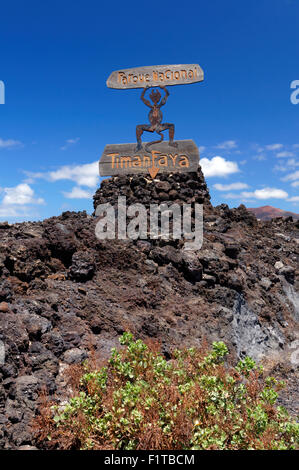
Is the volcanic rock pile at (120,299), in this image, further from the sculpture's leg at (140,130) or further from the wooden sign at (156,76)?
the wooden sign at (156,76)

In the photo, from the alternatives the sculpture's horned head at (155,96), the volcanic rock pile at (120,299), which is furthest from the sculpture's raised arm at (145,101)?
the volcanic rock pile at (120,299)

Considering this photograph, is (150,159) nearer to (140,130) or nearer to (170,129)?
(140,130)

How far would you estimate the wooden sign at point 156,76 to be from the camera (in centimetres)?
928

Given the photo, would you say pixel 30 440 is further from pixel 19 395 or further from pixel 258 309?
pixel 258 309

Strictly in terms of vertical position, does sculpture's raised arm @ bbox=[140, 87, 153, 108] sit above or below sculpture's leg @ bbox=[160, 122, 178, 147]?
above

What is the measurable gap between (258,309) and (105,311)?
4229mm

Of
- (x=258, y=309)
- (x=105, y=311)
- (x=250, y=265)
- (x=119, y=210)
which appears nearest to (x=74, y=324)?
(x=105, y=311)

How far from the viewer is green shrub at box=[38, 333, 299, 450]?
369cm

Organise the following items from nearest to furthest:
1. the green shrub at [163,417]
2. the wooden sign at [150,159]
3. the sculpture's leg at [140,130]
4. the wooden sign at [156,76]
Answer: the green shrub at [163,417]
the wooden sign at [156,76]
the wooden sign at [150,159]
the sculpture's leg at [140,130]

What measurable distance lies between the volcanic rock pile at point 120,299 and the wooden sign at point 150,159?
31cm

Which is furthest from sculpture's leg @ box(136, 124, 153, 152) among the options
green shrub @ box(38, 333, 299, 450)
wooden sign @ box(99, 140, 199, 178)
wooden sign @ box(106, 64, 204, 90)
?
green shrub @ box(38, 333, 299, 450)

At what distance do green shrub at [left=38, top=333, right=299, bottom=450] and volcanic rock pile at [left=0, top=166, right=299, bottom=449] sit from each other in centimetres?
48

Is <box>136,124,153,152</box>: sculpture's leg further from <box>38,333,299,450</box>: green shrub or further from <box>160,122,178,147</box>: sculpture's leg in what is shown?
<box>38,333,299,450</box>: green shrub

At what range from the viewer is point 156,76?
9.45 m
